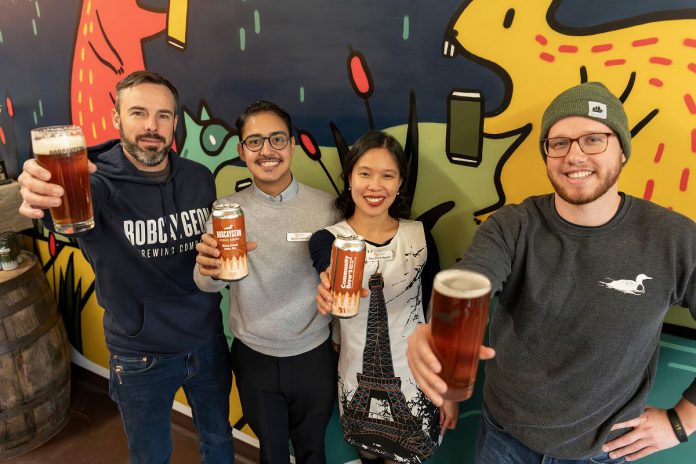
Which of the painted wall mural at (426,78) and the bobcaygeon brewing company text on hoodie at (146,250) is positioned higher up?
the painted wall mural at (426,78)

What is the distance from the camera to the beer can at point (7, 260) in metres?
2.15

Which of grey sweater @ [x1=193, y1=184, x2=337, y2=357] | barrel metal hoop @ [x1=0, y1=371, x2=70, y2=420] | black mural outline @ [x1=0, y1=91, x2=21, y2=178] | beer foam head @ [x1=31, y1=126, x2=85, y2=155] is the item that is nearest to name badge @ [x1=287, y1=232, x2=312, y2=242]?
grey sweater @ [x1=193, y1=184, x2=337, y2=357]

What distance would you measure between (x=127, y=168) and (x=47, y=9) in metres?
1.57

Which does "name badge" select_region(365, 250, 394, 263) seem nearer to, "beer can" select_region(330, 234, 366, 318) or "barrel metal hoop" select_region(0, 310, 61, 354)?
"beer can" select_region(330, 234, 366, 318)

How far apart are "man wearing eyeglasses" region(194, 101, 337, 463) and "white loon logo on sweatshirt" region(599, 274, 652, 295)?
0.89 metres

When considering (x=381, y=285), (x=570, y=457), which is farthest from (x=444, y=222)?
(x=570, y=457)

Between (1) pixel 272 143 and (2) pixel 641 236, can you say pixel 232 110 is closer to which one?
(1) pixel 272 143

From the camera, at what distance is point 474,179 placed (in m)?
1.53

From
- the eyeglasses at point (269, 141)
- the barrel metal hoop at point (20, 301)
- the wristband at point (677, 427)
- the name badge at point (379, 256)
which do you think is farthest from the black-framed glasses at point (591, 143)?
the barrel metal hoop at point (20, 301)

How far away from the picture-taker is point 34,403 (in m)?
2.24

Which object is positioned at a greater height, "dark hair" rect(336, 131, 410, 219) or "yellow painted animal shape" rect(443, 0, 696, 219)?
"yellow painted animal shape" rect(443, 0, 696, 219)

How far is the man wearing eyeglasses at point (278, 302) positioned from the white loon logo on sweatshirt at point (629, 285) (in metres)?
0.89

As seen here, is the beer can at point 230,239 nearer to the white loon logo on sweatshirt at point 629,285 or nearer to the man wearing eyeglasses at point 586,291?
the man wearing eyeglasses at point 586,291

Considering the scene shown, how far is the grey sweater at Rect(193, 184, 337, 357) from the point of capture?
4.93 ft
